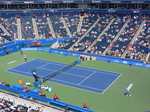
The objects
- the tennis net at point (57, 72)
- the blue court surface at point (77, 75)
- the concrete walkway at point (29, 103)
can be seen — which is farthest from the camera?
the tennis net at point (57, 72)

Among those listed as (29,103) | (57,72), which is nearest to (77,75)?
(57,72)

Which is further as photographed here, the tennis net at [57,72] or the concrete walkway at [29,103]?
the tennis net at [57,72]

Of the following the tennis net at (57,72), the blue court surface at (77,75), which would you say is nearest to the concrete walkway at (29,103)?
the tennis net at (57,72)

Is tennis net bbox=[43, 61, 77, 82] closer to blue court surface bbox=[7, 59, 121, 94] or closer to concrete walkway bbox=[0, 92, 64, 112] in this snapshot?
blue court surface bbox=[7, 59, 121, 94]

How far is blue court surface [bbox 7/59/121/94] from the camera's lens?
30281 millimetres

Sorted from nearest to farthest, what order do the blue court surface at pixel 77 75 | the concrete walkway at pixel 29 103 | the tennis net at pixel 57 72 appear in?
the concrete walkway at pixel 29 103
the blue court surface at pixel 77 75
the tennis net at pixel 57 72

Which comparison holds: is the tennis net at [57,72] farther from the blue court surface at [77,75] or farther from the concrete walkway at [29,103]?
the concrete walkway at [29,103]

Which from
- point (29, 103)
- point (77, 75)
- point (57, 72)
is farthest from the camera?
point (57, 72)

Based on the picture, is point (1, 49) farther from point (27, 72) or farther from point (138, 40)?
point (138, 40)

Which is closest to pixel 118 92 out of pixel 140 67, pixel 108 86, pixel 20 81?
pixel 108 86

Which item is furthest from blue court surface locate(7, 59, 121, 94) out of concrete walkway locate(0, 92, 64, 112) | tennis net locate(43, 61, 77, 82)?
concrete walkway locate(0, 92, 64, 112)

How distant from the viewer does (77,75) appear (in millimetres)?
33906

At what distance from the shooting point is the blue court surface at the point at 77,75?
30.3m

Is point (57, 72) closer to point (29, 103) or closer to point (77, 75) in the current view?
point (77, 75)
